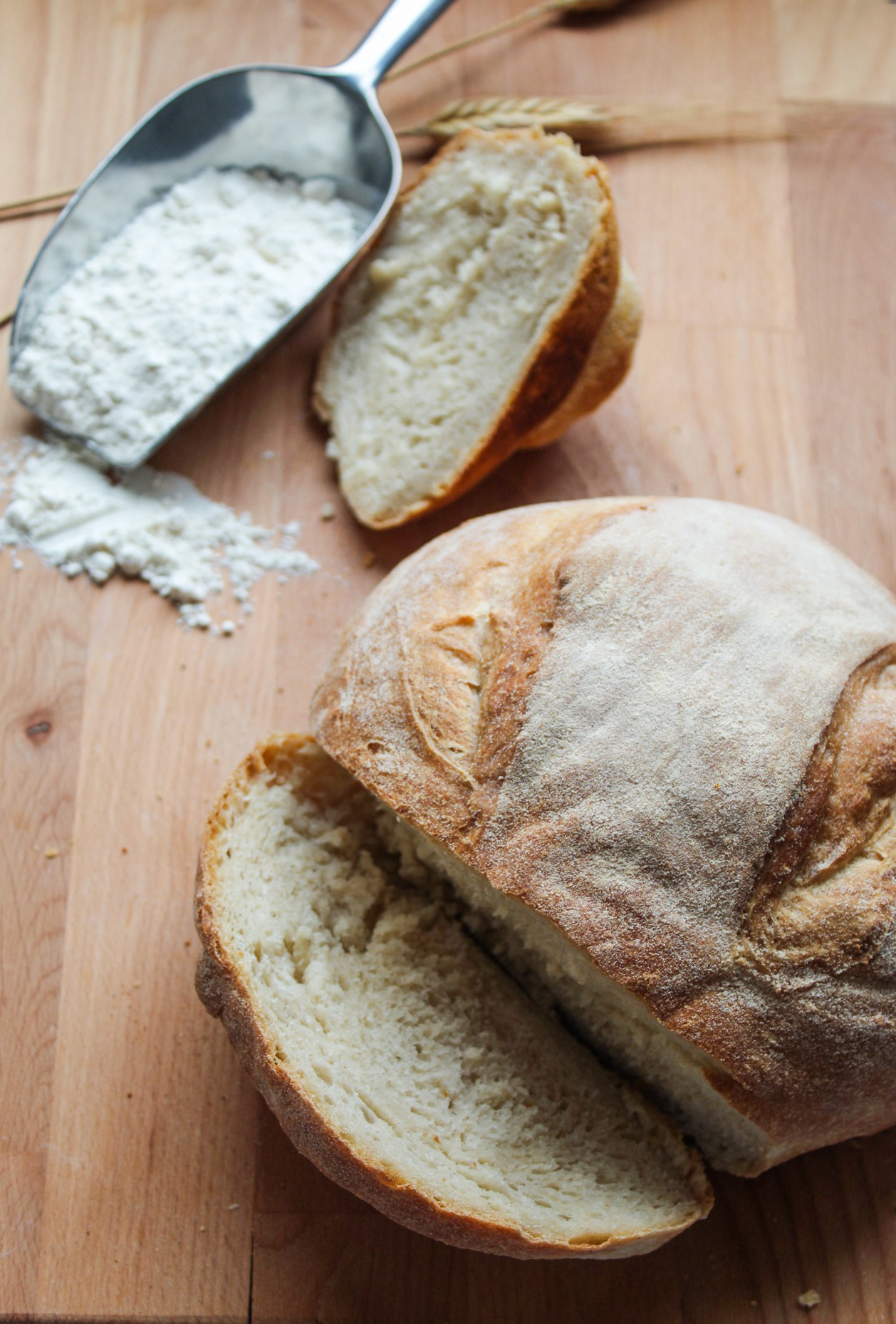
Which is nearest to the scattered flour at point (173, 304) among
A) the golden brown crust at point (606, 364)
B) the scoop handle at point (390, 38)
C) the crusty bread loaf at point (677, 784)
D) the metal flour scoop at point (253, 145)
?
the metal flour scoop at point (253, 145)

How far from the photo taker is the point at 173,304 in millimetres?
2242

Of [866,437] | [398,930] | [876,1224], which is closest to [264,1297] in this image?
[398,930]

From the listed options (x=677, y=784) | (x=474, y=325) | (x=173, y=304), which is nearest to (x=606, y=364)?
(x=474, y=325)

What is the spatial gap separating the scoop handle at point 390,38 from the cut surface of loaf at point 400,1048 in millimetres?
1500

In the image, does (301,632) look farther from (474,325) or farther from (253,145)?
(253,145)

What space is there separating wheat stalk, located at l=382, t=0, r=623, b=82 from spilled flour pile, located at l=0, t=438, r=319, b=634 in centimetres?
110

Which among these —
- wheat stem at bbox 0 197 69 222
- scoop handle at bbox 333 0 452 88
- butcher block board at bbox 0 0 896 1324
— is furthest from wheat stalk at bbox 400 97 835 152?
wheat stem at bbox 0 197 69 222

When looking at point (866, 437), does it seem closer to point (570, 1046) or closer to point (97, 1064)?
point (570, 1046)

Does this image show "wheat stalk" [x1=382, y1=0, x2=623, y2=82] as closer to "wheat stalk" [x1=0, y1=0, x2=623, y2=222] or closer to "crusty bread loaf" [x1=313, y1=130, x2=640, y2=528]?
"wheat stalk" [x1=0, y1=0, x2=623, y2=222]

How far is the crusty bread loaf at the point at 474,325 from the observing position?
7.09 feet

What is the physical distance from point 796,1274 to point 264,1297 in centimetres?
94

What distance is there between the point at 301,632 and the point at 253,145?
1.08 metres

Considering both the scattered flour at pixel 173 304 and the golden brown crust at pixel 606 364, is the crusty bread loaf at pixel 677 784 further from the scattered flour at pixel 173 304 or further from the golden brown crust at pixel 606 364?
the scattered flour at pixel 173 304

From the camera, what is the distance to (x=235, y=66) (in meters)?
2.49
